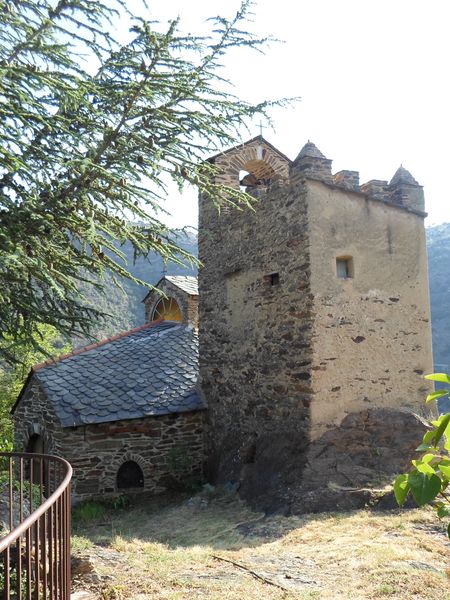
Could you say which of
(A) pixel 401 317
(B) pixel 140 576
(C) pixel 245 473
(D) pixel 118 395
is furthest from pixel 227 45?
(D) pixel 118 395

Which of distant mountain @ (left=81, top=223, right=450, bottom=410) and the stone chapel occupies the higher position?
distant mountain @ (left=81, top=223, right=450, bottom=410)

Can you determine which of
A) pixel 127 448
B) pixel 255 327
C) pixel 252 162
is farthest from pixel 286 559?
pixel 252 162

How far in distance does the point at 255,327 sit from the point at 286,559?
4455 mm

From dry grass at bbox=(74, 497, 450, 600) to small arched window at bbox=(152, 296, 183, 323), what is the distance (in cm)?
840

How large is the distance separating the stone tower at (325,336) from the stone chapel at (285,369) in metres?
0.02

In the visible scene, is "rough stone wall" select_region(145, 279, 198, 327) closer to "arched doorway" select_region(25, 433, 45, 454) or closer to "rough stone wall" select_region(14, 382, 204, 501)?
"rough stone wall" select_region(14, 382, 204, 501)

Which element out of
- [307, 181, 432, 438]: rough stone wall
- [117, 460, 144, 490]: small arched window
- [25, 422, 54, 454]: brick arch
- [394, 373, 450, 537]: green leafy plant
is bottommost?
[117, 460, 144, 490]: small arched window

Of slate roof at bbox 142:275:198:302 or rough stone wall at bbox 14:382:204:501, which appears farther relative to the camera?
slate roof at bbox 142:275:198:302

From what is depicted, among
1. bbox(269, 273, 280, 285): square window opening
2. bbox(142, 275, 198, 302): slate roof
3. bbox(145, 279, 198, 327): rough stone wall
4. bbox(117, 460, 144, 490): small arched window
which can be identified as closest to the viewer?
bbox(269, 273, 280, 285): square window opening

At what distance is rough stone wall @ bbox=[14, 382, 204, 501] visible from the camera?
9719mm

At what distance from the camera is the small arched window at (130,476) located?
10.0m

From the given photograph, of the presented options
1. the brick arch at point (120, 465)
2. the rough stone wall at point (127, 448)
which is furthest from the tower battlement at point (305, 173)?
the brick arch at point (120, 465)

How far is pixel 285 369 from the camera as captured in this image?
844 centimetres

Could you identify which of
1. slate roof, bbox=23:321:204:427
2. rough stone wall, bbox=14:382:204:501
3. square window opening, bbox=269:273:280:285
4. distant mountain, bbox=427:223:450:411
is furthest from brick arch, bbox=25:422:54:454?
distant mountain, bbox=427:223:450:411
